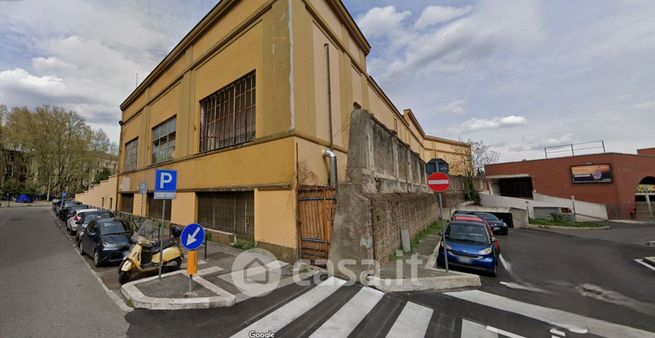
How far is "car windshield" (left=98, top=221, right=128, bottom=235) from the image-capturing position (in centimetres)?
962

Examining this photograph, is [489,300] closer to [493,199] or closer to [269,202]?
[269,202]

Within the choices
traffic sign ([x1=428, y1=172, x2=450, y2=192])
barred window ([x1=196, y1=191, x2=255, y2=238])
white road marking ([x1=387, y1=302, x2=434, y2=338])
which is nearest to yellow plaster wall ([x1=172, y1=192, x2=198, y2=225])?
barred window ([x1=196, y1=191, x2=255, y2=238])

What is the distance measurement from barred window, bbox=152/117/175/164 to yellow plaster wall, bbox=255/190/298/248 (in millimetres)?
11786

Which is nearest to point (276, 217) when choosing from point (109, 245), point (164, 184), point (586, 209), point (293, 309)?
point (164, 184)

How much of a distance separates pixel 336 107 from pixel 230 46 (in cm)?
614

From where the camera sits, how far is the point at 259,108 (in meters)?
11.0

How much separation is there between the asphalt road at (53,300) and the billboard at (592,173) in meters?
44.6

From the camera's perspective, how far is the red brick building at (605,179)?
2989 cm

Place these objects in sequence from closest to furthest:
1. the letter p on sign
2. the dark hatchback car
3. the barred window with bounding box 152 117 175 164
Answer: the letter p on sign → the dark hatchback car → the barred window with bounding box 152 117 175 164

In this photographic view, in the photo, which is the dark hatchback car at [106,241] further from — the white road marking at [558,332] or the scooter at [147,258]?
the white road marking at [558,332]

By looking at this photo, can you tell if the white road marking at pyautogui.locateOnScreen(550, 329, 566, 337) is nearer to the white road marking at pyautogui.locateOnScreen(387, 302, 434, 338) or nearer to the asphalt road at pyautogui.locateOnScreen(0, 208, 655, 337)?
the asphalt road at pyautogui.locateOnScreen(0, 208, 655, 337)

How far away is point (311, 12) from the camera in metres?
11.4

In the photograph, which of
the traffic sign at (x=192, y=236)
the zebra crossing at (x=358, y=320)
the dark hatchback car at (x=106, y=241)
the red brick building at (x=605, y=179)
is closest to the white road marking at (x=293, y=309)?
the zebra crossing at (x=358, y=320)

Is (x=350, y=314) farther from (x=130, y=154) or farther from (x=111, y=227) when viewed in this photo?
(x=130, y=154)
